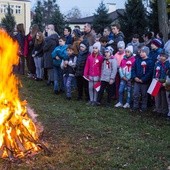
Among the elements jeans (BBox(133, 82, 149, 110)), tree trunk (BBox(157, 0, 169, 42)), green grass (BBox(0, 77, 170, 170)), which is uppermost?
tree trunk (BBox(157, 0, 169, 42))

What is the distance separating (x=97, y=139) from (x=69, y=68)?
184 inches

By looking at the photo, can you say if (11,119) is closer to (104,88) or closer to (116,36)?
(104,88)

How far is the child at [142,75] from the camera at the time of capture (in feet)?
35.6

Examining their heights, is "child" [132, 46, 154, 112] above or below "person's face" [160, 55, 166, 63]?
below

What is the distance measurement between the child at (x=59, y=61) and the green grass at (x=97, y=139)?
1589 millimetres

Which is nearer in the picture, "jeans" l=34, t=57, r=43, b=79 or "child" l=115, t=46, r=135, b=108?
"child" l=115, t=46, r=135, b=108

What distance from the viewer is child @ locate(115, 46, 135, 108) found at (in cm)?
→ 1136

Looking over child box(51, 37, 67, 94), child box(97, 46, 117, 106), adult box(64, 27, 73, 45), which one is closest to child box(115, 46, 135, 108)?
child box(97, 46, 117, 106)

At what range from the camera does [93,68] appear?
11.7m

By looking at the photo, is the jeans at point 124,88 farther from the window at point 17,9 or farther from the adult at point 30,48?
the window at point 17,9

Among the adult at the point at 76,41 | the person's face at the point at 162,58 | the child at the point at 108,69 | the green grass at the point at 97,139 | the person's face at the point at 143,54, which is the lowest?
the green grass at the point at 97,139

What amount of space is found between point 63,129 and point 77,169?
240cm

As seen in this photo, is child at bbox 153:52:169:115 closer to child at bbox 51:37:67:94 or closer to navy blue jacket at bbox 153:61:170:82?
navy blue jacket at bbox 153:61:170:82

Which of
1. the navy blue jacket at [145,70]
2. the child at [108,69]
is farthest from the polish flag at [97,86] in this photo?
the navy blue jacket at [145,70]
